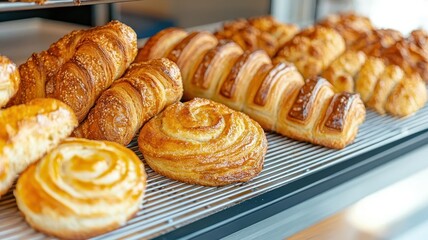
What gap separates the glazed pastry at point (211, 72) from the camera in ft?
6.22

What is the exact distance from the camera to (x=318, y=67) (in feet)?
7.27

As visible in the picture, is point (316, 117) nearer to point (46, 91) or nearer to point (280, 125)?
point (280, 125)

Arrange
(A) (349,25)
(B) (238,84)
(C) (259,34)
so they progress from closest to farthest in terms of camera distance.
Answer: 1. (B) (238,84)
2. (C) (259,34)
3. (A) (349,25)

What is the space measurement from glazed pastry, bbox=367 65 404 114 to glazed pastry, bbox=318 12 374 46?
1.66 ft

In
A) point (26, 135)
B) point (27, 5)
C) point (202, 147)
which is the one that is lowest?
point (202, 147)

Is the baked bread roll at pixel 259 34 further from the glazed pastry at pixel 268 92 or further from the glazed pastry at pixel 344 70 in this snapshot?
the glazed pastry at pixel 268 92

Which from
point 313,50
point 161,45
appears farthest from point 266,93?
point 313,50

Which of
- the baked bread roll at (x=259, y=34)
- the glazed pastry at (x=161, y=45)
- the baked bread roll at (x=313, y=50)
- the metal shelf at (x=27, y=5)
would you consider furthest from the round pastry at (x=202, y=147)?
the baked bread roll at (x=259, y=34)

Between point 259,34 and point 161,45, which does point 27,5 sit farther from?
point 259,34

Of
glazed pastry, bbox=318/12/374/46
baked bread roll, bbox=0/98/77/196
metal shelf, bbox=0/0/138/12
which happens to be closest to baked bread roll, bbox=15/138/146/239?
baked bread roll, bbox=0/98/77/196

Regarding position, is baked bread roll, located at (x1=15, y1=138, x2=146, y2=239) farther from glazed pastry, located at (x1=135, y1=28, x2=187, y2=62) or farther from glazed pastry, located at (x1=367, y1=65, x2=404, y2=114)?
glazed pastry, located at (x1=367, y1=65, x2=404, y2=114)

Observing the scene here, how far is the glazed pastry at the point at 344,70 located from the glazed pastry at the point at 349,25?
0.42m

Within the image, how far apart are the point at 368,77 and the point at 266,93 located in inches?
21.9

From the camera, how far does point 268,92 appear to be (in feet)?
5.87
